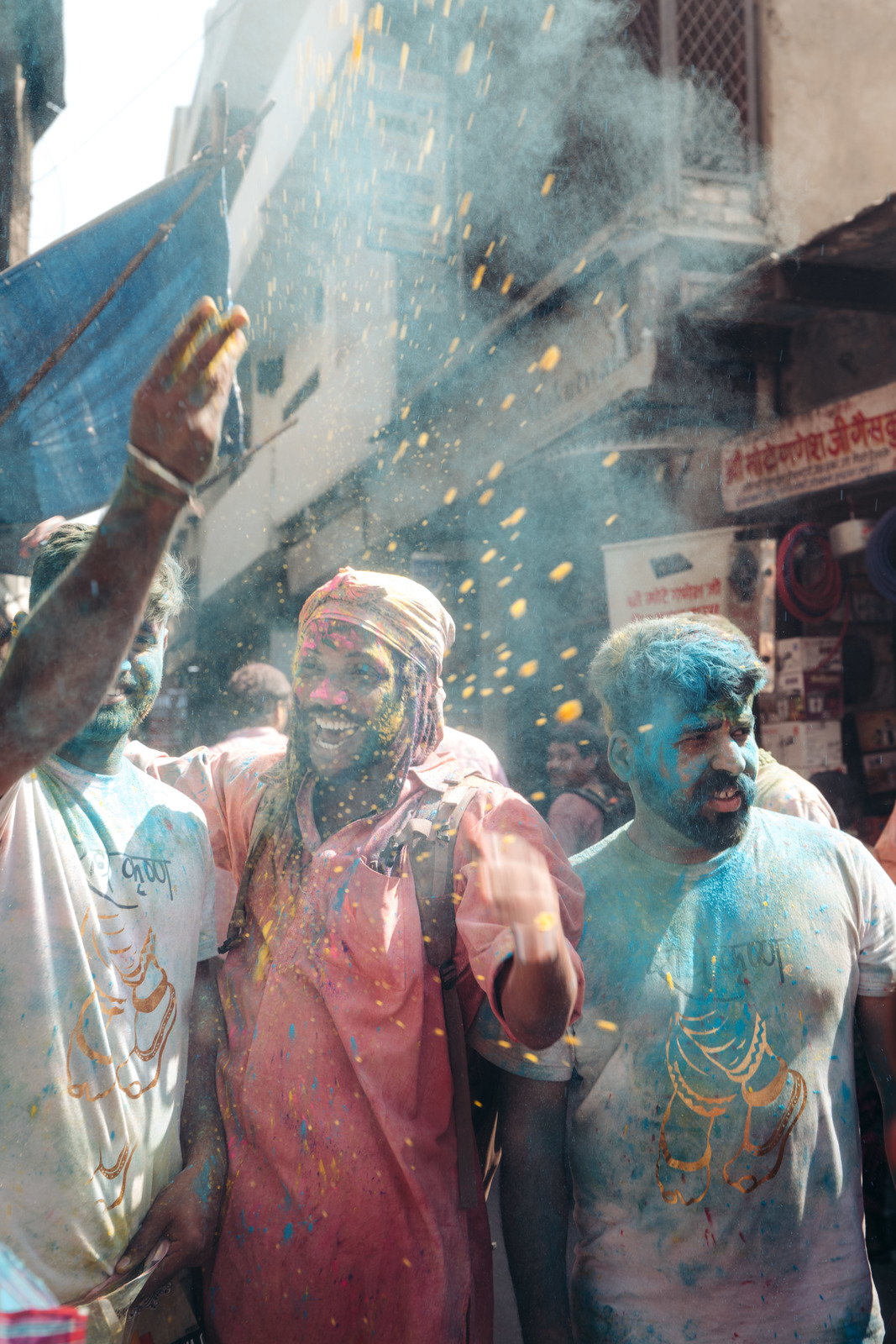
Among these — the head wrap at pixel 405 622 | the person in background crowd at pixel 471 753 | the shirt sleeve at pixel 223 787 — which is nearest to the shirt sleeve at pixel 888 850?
the person in background crowd at pixel 471 753

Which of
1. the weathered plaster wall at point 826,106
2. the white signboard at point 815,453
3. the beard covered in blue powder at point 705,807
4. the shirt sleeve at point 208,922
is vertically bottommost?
the shirt sleeve at point 208,922

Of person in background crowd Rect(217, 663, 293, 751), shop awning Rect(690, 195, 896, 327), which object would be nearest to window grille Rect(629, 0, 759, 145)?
shop awning Rect(690, 195, 896, 327)

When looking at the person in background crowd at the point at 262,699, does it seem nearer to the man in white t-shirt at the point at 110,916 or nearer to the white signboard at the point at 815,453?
the man in white t-shirt at the point at 110,916

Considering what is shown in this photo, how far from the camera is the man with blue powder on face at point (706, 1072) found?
187cm

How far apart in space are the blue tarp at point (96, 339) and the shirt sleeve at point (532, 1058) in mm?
3559

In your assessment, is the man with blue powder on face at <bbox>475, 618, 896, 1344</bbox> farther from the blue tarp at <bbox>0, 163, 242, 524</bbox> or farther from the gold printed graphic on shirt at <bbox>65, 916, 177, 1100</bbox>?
the blue tarp at <bbox>0, 163, 242, 524</bbox>

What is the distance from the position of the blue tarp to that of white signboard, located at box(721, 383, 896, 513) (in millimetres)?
3094

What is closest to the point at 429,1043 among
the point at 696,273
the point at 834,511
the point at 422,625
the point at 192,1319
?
the point at 192,1319

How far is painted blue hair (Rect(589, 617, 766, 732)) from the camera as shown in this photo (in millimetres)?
2098

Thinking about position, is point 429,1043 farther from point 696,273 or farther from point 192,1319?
point 696,273

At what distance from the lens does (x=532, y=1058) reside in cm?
197

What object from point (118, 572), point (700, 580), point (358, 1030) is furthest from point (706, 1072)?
point (700, 580)

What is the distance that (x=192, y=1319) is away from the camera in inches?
77.5

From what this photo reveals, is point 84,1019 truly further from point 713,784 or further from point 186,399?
point 713,784
